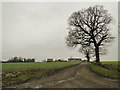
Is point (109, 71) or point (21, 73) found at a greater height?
point (21, 73)

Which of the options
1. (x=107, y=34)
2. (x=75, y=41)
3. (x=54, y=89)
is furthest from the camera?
(x=75, y=41)

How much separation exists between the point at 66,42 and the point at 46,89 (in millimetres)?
19171

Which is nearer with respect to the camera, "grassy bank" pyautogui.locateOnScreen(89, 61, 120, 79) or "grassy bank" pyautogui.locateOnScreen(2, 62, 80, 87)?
"grassy bank" pyautogui.locateOnScreen(2, 62, 80, 87)

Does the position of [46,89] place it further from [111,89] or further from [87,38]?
[87,38]

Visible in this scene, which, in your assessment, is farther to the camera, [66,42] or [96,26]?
[66,42]

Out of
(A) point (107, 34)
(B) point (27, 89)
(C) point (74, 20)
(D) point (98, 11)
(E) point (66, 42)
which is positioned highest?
(D) point (98, 11)

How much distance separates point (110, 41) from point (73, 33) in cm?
1045

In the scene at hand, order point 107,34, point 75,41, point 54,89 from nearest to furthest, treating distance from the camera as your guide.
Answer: point 54,89, point 107,34, point 75,41

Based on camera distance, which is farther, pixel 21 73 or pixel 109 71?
pixel 109 71

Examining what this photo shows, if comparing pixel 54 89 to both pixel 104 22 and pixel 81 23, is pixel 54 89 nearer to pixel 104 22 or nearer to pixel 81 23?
pixel 81 23

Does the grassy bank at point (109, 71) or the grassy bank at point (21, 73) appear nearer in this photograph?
the grassy bank at point (21, 73)

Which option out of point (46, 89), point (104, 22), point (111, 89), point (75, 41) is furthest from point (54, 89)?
point (104, 22)

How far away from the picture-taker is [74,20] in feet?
77.6

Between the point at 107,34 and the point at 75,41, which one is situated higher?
the point at 107,34
